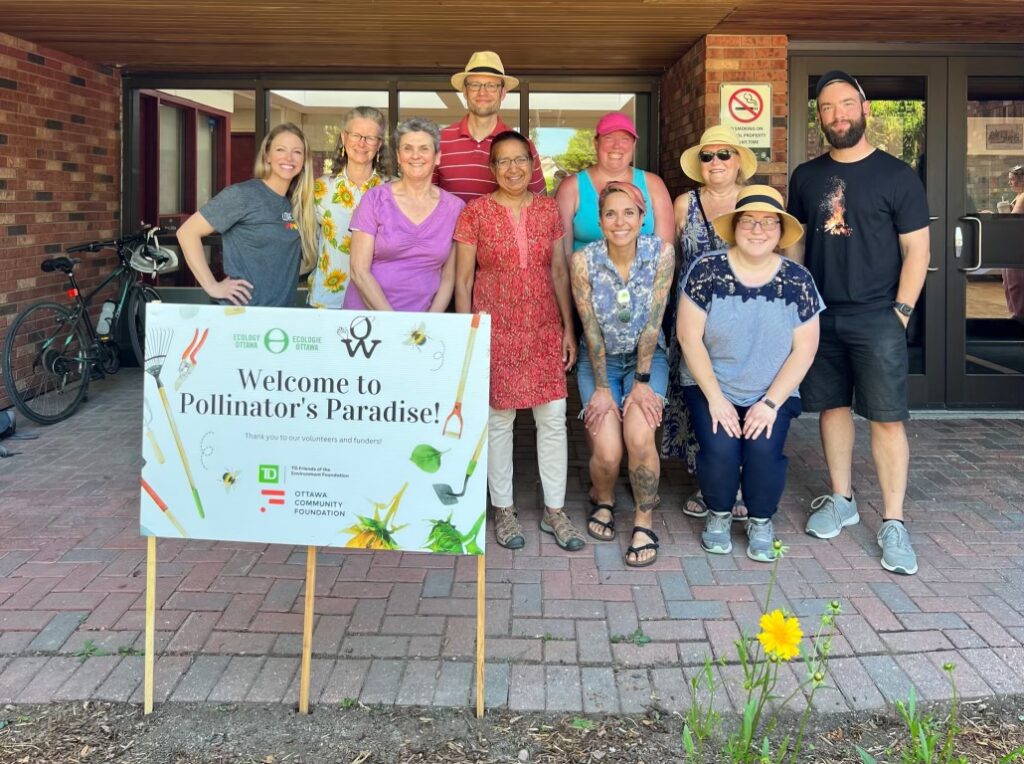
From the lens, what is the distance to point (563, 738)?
2562 mm

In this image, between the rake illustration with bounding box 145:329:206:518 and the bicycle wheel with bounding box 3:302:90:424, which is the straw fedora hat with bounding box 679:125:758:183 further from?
the bicycle wheel with bounding box 3:302:90:424

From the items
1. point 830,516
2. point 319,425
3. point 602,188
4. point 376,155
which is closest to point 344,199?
point 376,155

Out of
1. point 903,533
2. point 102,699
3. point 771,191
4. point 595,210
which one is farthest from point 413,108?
point 102,699

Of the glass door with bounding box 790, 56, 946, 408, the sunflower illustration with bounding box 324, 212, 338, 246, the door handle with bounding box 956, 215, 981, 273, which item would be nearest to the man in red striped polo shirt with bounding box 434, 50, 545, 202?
the sunflower illustration with bounding box 324, 212, 338, 246

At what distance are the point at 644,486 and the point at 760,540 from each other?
51 centimetres

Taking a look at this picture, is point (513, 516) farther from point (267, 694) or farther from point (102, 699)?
point (102, 699)

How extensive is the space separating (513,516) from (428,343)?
5.17 feet

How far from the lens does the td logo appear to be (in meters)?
2.66

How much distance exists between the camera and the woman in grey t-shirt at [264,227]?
154 inches

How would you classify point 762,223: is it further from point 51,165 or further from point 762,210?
point 51,165

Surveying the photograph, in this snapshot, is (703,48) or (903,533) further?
(703,48)

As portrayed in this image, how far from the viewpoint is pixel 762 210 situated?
3.52m

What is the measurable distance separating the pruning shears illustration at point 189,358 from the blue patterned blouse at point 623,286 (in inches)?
66.9

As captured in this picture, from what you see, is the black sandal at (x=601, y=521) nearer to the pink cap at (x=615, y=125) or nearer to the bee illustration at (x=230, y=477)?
the pink cap at (x=615, y=125)
